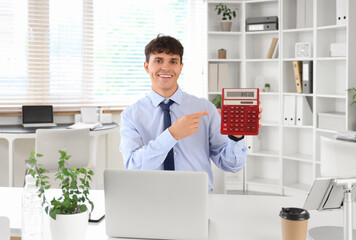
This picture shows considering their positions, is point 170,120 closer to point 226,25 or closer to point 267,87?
point 267,87

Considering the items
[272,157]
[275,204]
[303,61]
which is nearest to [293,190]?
[272,157]

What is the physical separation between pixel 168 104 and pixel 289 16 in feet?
8.62

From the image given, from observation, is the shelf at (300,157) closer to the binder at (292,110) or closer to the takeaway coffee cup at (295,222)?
the binder at (292,110)

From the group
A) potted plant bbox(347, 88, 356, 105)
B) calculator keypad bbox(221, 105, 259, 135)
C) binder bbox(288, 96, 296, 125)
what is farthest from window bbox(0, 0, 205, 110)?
calculator keypad bbox(221, 105, 259, 135)

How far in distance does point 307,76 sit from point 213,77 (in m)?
0.95

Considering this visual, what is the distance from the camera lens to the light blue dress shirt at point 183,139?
228 cm

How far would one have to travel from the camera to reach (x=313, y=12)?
14.1 ft

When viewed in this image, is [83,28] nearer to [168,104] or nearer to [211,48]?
[211,48]

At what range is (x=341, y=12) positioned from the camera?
4.02 metres

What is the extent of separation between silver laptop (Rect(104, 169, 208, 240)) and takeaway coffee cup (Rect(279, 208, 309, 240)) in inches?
9.5

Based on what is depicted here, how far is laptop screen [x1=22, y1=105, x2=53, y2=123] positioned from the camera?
447 cm

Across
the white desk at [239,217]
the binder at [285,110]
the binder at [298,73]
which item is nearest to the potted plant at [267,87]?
the binder at [285,110]

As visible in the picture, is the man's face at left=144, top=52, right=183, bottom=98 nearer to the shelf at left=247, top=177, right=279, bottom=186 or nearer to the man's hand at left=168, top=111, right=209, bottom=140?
the man's hand at left=168, top=111, right=209, bottom=140

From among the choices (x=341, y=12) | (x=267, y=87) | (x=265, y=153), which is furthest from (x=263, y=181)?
(x=341, y=12)
